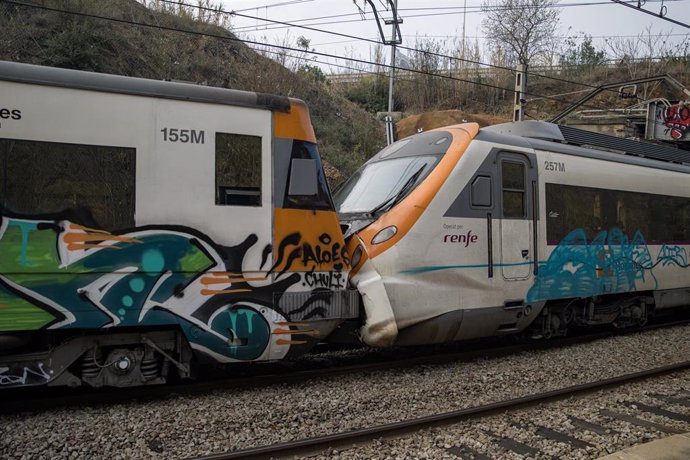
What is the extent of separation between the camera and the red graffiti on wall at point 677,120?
20359 mm

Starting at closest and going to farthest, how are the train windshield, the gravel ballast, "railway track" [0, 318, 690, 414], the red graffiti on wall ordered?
the gravel ballast, "railway track" [0, 318, 690, 414], the train windshield, the red graffiti on wall

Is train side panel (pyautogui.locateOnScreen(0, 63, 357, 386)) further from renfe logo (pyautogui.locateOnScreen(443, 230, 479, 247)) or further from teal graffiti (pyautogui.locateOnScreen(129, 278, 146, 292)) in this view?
renfe logo (pyautogui.locateOnScreen(443, 230, 479, 247))

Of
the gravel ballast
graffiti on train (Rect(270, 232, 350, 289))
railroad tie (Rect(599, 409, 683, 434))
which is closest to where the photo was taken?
the gravel ballast

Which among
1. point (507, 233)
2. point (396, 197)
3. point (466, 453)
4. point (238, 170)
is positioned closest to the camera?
point (466, 453)

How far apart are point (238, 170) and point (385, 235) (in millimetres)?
1962

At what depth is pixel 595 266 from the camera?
29.4 ft

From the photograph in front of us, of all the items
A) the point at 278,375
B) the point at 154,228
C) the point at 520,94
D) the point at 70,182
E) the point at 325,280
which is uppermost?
the point at 520,94

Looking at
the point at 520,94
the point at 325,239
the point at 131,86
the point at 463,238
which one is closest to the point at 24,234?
the point at 131,86

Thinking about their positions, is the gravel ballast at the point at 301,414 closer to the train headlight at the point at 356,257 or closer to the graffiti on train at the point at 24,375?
the graffiti on train at the point at 24,375

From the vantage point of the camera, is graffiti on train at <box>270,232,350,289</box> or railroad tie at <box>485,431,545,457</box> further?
graffiti on train at <box>270,232,350,289</box>

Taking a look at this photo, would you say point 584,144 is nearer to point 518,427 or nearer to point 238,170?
point 518,427

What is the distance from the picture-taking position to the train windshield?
24.2ft

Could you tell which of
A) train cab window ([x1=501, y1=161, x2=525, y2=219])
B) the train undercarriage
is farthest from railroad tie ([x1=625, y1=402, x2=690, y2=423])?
the train undercarriage

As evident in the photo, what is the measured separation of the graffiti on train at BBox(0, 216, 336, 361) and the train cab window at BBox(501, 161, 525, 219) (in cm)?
341
